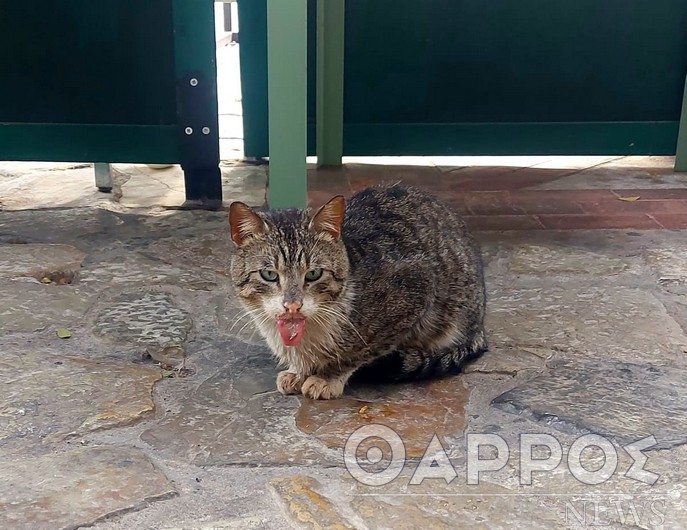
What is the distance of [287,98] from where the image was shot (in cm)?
280

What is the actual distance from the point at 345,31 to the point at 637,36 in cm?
183

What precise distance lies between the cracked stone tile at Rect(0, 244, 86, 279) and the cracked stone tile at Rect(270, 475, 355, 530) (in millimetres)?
1793

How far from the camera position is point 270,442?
2102mm

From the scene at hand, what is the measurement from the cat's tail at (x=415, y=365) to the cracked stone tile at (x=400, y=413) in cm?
3

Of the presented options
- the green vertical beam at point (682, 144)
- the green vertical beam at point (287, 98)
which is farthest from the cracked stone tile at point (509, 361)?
the green vertical beam at point (682, 144)

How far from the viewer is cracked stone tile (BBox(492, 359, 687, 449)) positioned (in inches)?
84.6

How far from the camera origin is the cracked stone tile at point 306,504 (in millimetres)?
1751

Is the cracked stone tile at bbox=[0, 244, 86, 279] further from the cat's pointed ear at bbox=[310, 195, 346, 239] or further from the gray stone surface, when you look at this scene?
the cat's pointed ear at bbox=[310, 195, 346, 239]

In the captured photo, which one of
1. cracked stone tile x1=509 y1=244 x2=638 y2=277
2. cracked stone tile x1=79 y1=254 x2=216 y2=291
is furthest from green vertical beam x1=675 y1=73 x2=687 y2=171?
cracked stone tile x1=79 y1=254 x2=216 y2=291

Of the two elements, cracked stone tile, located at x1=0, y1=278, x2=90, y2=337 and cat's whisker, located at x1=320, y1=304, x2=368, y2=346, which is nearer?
cat's whisker, located at x1=320, y1=304, x2=368, y2=346

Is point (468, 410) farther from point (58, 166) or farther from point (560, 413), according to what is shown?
point (58, 166)

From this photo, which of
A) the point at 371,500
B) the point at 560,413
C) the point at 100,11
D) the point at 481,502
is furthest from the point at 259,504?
the point at 100,11

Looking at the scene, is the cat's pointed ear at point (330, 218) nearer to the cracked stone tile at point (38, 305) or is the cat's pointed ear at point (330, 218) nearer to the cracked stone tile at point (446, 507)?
the cracked stone tile at point (446, 507)

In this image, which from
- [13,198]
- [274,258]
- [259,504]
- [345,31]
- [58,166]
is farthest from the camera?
[58,166]
